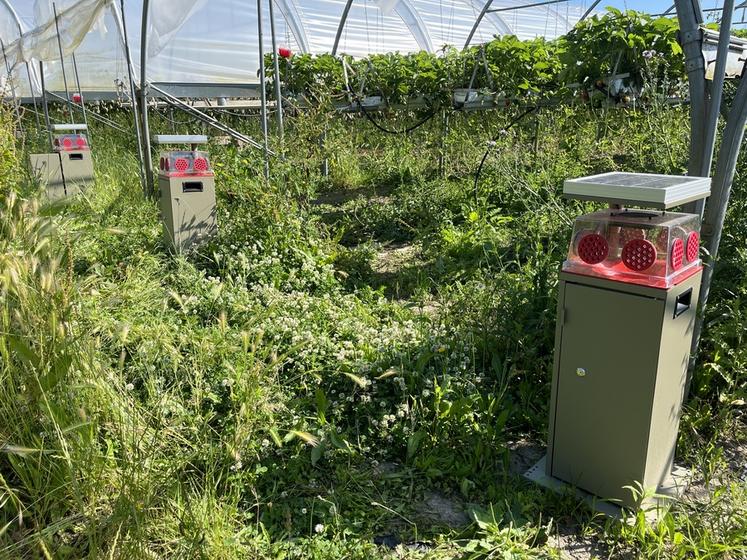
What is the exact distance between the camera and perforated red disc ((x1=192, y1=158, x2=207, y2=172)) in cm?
459

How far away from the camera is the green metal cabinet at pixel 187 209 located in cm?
454

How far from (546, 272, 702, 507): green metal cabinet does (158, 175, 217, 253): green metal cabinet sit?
3.32m

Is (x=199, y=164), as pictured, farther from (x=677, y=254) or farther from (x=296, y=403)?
(x=677, y=254)

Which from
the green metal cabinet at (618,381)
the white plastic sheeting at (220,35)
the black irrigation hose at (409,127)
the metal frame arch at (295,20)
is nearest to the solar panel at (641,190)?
the green metal cabinet at (618,381)

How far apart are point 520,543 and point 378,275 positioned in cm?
278

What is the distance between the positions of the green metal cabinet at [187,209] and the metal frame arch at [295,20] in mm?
9629

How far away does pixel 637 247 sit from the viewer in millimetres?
1864

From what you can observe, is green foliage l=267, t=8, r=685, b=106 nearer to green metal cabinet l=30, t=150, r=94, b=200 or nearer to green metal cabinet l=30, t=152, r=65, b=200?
green metal cabinet l=30, t=150, r=94, b=200

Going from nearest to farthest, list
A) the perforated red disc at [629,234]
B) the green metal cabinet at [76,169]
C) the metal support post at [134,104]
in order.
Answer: the perforated red disc at [629,234] → the metal support post at [134,104] → the green metal cabinet at [76,169]

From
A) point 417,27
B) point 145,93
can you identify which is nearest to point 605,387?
point 145,93

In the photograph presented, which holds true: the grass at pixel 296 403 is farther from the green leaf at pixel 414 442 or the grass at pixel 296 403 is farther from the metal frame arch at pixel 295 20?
the metal frame arch at pixel 295 20

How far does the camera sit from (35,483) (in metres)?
1.89

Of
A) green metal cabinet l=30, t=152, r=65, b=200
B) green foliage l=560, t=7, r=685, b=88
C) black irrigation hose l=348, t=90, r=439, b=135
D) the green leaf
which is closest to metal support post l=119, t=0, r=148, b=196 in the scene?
green metal cabinet l=30, t=152, r=65, b=200

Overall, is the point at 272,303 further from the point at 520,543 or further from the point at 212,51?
the point at 212,51
